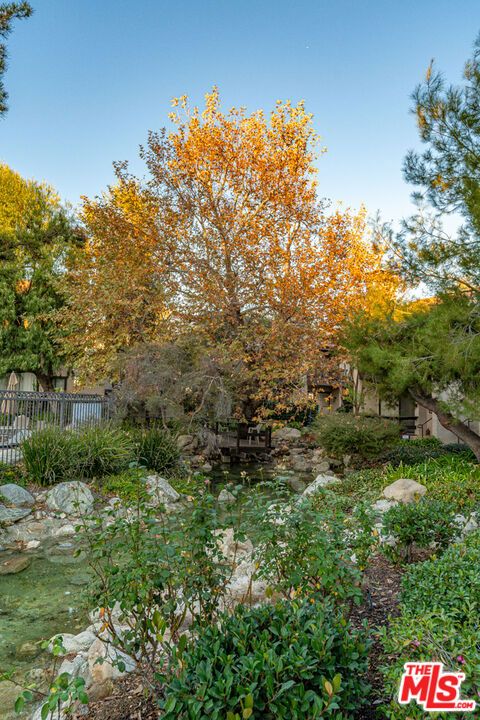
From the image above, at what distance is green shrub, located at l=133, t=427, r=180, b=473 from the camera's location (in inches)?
411

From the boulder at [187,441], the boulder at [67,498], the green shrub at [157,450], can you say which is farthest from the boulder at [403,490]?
the boulder at [187,441]

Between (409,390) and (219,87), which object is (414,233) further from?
(219,87)

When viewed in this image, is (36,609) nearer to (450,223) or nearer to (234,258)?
(450,223)

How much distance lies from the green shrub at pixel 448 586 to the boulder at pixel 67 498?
5991 mm

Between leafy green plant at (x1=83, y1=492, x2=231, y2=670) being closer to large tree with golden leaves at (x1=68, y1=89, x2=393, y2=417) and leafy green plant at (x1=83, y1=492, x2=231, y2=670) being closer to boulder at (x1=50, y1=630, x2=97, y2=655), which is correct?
boulder at (x1=50, y1=630, x2=97, y2=655)

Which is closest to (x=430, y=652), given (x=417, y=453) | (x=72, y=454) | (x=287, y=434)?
(x=72, y=454)

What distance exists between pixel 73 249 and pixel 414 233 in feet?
46.8

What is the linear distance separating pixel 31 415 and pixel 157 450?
106 inches

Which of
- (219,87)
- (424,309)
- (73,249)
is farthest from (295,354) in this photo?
(73,249)

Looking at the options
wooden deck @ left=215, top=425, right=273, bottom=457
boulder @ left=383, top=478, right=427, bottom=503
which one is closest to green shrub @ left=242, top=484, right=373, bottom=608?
boulder @ left=383, top=478, right=427, bottom=503

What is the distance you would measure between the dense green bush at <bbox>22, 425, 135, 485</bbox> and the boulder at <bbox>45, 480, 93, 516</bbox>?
642 millimetres

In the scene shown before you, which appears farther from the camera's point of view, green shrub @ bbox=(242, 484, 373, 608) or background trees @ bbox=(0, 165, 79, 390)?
background trees @ bbox=(0, 165, 79, 390)

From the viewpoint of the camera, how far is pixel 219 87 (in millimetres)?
12086

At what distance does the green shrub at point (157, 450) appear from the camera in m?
10.4
